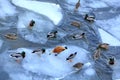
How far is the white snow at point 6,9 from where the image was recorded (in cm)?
537

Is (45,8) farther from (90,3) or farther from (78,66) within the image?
(78,66)

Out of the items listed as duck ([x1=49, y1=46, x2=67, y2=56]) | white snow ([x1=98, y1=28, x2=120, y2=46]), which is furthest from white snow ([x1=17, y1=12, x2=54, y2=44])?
white snow ([x1=98, y1=28, x2=120, y2=46])

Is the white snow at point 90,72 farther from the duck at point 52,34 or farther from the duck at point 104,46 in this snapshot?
the duck at point 52,34

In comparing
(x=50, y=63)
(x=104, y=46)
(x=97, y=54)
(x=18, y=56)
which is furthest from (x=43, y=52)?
(x=104, y=46)

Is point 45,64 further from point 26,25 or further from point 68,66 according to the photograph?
point 26,25

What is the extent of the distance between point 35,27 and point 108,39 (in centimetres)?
113

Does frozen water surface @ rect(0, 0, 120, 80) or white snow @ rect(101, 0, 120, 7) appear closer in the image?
frozen water surface @ rect(0, 0, 120, 80)

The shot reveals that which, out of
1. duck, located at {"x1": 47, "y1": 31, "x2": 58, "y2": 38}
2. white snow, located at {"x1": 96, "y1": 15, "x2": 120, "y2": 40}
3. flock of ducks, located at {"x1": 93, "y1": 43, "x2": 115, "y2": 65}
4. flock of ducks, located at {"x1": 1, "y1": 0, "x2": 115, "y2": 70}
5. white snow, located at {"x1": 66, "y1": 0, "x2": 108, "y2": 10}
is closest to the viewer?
flock of ducks, located at {"x1": 1, "y1": 0, "x2": 115, "y2": 70}

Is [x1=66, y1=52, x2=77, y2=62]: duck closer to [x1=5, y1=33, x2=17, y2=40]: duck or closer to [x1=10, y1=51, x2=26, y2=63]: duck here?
[x1=10, y1=51, x2=26, y2=63]: duck

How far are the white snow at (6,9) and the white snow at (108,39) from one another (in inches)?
56.9

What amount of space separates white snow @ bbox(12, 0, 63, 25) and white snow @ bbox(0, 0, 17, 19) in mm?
108

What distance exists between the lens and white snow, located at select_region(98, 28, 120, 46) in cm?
520

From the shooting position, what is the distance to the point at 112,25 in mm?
5645

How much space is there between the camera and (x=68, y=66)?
460cm
